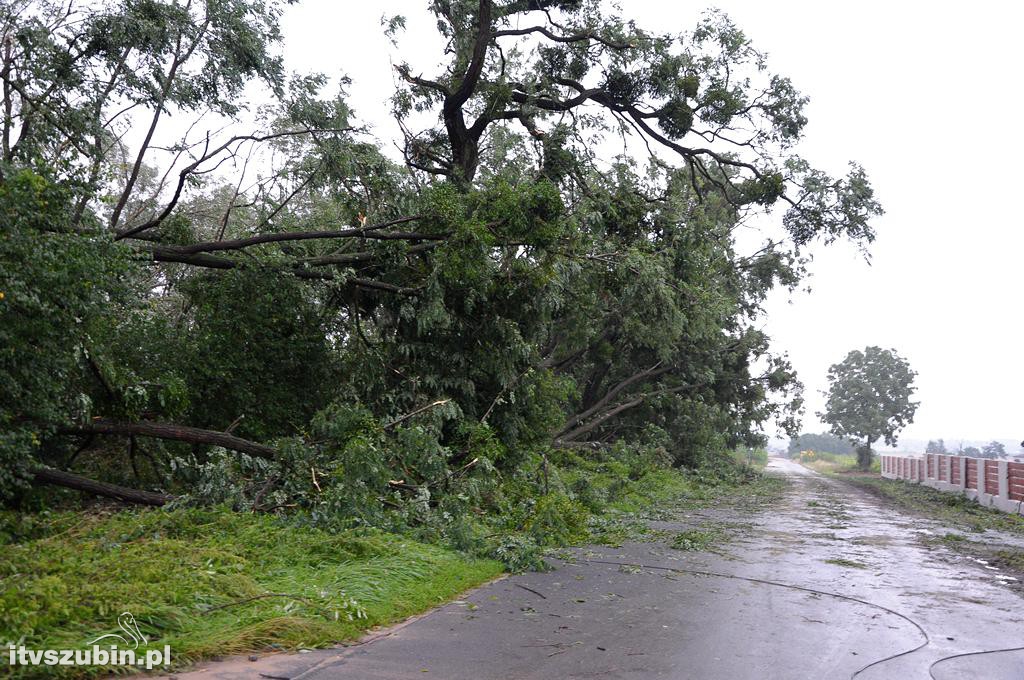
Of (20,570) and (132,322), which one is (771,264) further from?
(20,570)

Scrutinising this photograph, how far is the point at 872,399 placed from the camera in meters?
68.6

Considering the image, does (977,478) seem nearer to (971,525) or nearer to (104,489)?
(971,525)

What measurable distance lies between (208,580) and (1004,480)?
20775 mm

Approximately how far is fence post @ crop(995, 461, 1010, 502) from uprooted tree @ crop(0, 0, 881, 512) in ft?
26.7

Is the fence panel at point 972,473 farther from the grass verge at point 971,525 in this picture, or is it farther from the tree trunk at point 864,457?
the tree trunk at point 864,457

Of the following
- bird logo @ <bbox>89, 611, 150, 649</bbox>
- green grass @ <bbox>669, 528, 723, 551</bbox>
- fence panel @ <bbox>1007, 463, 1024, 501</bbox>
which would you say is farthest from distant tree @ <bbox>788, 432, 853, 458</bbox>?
bird logo @ <bbox>89, 611, 150, 649</bbox>

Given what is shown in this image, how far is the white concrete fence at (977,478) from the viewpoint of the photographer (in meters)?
19.7

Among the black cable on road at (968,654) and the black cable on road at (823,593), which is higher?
the black cable on road at (968,654)

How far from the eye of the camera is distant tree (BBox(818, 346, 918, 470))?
67812 millimetres

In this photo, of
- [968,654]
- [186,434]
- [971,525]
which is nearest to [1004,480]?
[971,525]

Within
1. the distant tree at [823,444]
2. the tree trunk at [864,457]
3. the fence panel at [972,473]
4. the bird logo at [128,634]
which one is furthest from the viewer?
the distant tree at [823,444]

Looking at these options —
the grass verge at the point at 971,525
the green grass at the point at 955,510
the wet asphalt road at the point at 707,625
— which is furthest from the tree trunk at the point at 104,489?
the green grass at the point at 955,510

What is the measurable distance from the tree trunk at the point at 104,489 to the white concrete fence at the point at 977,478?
1846cm

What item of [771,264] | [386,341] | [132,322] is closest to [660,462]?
[771,264]
